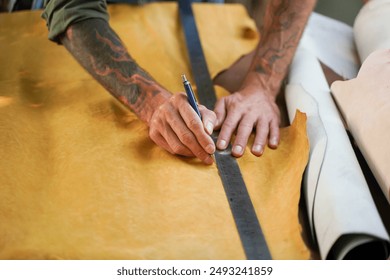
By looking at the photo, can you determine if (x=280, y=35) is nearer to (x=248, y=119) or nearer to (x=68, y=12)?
(x=248, y=119)

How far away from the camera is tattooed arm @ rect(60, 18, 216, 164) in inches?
28.7

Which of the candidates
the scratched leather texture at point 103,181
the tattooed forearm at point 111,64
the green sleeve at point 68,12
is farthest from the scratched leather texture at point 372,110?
the green sleeve at point 68,12

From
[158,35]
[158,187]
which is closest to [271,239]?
[158,187]

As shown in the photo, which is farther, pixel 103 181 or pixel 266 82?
pixel 266 82

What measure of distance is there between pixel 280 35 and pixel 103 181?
1.77 ft

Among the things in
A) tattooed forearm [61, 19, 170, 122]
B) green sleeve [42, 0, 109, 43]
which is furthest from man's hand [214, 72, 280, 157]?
green sleeve [42, 0, 109, 43]

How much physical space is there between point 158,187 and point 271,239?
19cm

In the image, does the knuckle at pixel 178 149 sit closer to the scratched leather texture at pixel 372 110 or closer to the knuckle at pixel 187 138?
the knuckle at pixel 187 138

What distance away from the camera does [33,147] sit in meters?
0.75

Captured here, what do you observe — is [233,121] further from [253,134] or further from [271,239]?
[271,239]

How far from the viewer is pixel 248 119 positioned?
82 cm

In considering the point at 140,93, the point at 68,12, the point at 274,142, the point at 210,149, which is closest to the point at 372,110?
the point at 274,142
